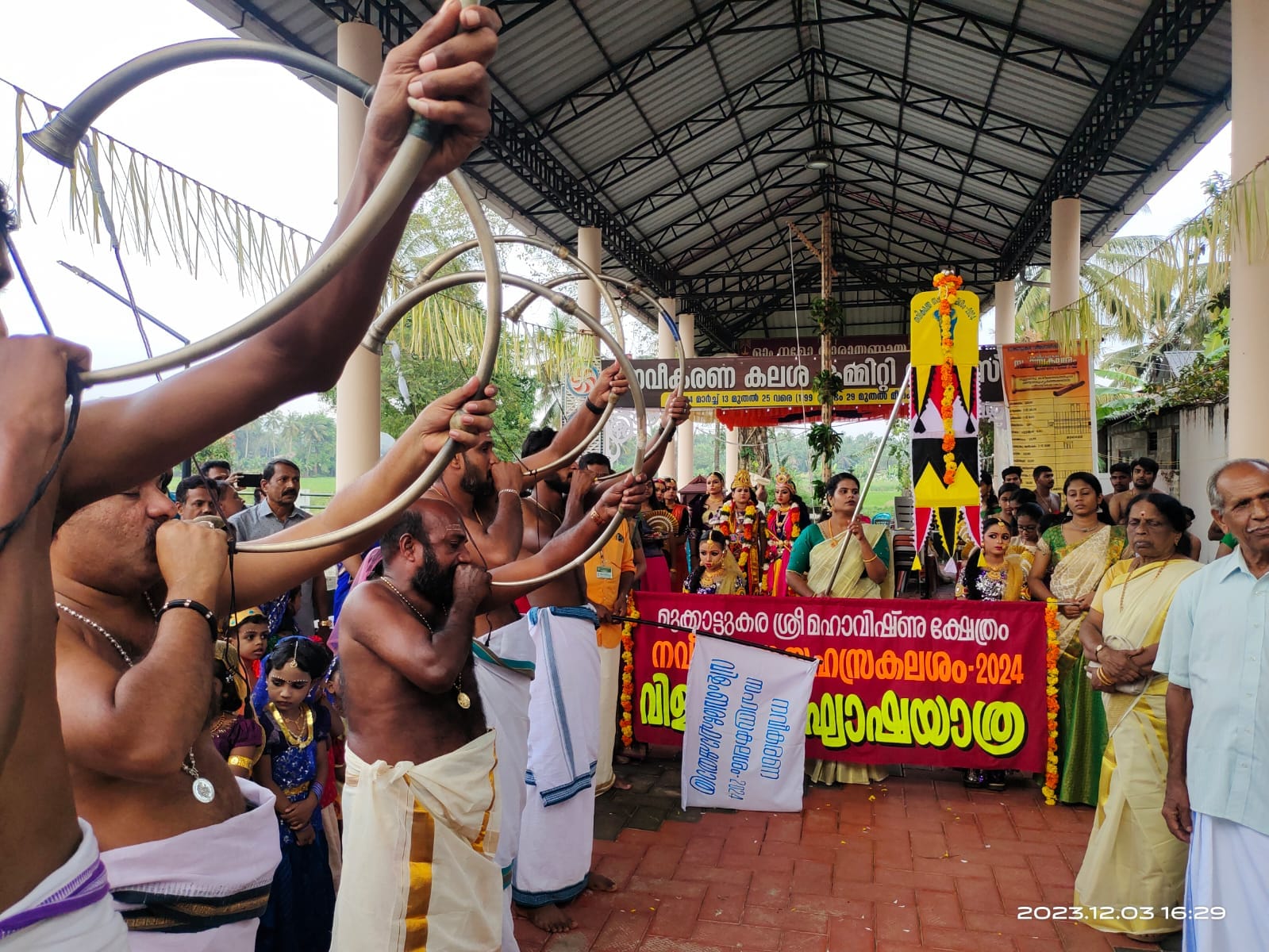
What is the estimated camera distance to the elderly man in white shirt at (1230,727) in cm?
254

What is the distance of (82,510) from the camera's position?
4.88 ft

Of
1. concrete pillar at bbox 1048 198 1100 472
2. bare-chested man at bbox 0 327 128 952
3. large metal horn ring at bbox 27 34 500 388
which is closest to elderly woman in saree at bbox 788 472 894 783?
large metal horn ring at bbox 27 34 500 388

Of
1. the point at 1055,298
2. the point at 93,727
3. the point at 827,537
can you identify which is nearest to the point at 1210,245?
the point at 827,537

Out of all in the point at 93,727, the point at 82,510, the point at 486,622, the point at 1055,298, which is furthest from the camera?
the point at 1055,298

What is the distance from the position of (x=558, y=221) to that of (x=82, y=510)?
1543 centimetres

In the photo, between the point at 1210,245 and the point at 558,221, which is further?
the point at 558,221

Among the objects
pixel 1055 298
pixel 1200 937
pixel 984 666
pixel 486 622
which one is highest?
pixel 1055 298

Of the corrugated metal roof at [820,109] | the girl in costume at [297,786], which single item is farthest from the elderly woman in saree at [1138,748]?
the corrugated metal roof at [820,109]

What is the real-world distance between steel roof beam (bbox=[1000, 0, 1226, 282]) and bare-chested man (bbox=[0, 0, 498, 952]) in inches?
415

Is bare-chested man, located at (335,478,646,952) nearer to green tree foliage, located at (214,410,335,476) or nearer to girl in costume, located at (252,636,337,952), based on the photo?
girl in costume, located at (252,636,337,952)

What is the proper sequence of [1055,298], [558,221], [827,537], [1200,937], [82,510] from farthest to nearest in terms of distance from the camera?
[558,221] < [1055,298] < [827,537] < [1200,937] < [82,510]

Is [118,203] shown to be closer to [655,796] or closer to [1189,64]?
[655,796]

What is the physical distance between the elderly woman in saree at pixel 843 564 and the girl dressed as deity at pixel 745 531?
89.5 inches

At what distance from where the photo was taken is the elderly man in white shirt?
8.32ft
